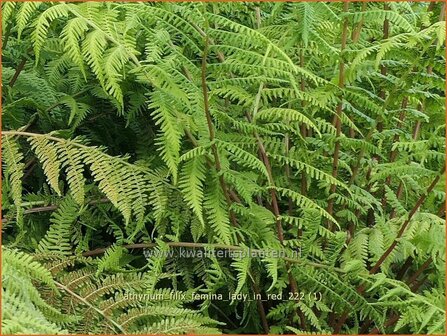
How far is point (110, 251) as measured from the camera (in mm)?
949

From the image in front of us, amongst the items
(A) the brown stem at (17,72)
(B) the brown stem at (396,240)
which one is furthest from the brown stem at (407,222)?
(A) the brown stem at (17,72)

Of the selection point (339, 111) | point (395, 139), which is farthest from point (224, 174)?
point (395, 139)

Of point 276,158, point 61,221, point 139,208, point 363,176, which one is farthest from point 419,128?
point 61,221

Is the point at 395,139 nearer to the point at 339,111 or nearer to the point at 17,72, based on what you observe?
the point at 339,111

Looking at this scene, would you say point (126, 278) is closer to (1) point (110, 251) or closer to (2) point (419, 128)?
(1) point (110, 251)

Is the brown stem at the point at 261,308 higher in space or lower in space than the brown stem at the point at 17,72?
lower

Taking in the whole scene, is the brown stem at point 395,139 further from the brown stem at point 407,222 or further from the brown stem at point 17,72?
the brown stem at point 17,72

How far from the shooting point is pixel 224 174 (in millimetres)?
946

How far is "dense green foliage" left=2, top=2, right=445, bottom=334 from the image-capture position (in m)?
0.88

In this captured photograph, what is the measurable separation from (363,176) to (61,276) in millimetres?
554

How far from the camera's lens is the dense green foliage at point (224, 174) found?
2.88 feet

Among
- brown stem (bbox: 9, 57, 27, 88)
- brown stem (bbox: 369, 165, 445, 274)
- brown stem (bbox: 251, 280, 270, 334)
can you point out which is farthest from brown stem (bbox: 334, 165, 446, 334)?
brown stem (bbox: 9, 57, 27, 88)

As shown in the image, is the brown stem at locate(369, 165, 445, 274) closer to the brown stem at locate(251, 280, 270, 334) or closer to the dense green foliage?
the dense green foliage

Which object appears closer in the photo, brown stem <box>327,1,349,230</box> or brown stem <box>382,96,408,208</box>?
brown stem <box>327,1,349,230</box>
